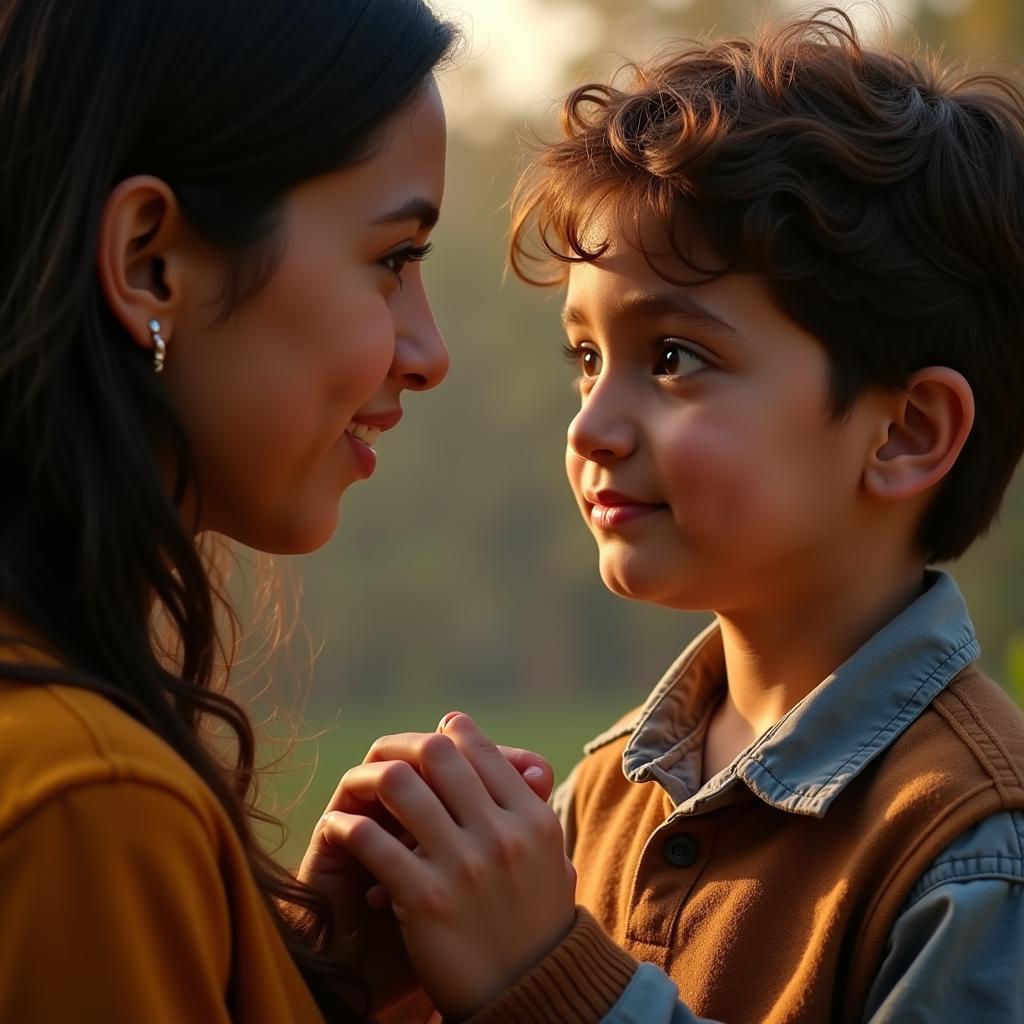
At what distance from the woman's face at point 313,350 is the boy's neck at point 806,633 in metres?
0.76

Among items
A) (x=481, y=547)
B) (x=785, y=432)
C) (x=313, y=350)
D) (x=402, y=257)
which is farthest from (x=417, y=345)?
(x=481, y=547)

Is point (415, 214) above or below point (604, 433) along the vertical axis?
above

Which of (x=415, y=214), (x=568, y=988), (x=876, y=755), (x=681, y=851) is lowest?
(x=568, y=988)

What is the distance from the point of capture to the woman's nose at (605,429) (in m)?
2.29

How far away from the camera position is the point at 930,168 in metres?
2.32

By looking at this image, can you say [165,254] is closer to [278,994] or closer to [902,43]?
[278,994]

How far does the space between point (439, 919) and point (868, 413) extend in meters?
1.09

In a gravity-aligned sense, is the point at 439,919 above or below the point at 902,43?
below

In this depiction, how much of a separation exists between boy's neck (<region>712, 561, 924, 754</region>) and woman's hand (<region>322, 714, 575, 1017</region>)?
60 cm

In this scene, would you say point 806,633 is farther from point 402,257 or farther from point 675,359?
point 402,257

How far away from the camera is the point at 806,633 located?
2318mm

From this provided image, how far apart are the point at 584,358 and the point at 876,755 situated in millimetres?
867

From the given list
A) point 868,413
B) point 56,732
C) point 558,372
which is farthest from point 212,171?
point 558,372

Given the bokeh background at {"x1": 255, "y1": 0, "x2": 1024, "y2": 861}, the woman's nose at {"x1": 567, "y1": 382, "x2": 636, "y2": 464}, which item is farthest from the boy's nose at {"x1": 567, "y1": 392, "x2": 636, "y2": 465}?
the bokeh background at {"x1": 255, "y1": 0, "x2": 1024, "y2": 861}
